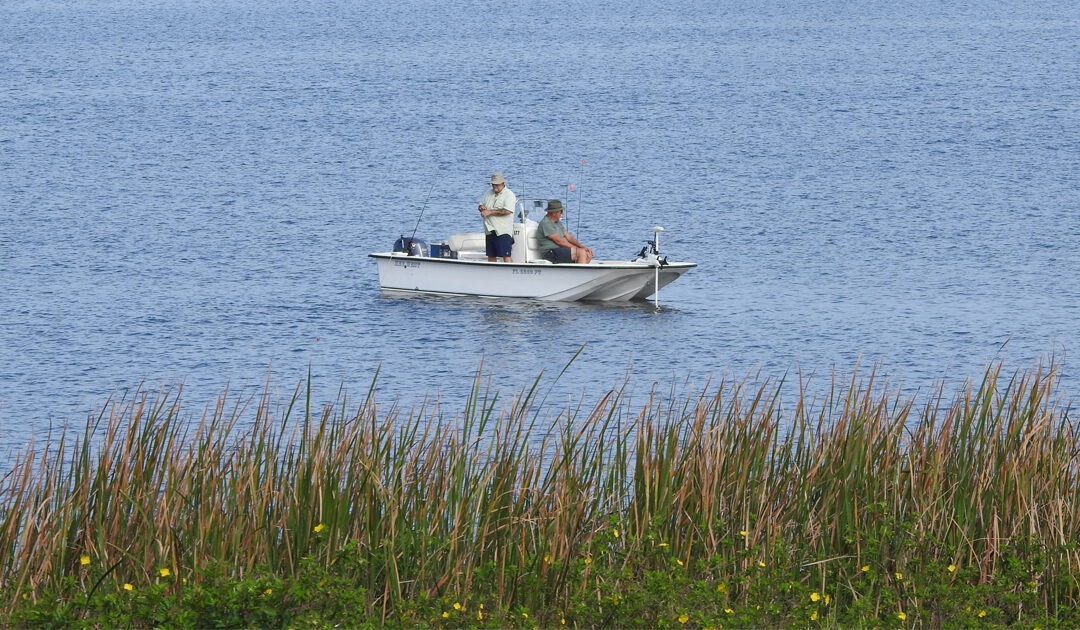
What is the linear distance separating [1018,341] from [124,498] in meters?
18.9

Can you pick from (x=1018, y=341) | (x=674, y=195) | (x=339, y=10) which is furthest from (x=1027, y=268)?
(x=339, y=10)

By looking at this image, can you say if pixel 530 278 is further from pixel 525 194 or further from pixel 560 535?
pixel 525 194

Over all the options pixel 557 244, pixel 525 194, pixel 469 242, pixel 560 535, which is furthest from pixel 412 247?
pixel 560 535

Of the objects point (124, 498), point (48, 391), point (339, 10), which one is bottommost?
point (48, 391)

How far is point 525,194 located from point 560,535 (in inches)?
1370

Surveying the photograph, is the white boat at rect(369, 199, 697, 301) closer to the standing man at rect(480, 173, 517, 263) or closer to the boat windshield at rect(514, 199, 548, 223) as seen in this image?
the boat windshield at rect(514, 199, 548, 223)

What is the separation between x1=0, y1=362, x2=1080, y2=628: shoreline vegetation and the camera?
6.95m

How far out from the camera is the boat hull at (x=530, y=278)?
24.5 meters

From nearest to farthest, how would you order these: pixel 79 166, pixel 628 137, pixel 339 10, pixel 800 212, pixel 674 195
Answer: pixel 800 212 < pixel 674 195 < pixel 79 166 < pixel 628 137 < pixel 339 10

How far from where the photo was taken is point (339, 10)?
10456cm

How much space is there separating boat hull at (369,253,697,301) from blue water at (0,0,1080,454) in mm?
294

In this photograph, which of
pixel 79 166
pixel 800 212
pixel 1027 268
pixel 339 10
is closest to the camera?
pixel 1027 268

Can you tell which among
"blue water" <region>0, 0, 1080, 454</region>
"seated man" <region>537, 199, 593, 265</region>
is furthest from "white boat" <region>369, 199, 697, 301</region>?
"blue water" <region>0, 0, 1080, 454</region>

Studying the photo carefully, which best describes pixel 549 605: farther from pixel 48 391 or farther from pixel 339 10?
pixel 339 10
